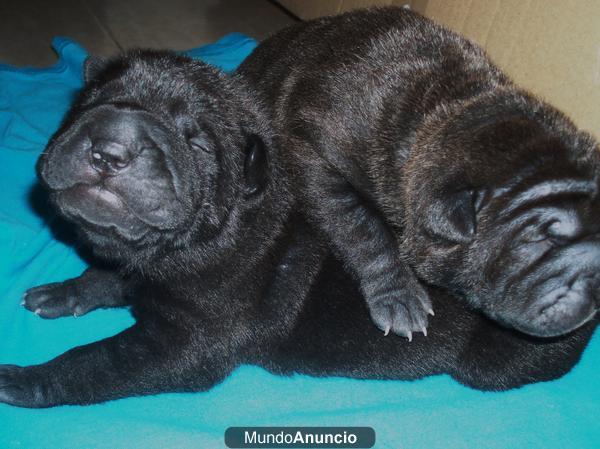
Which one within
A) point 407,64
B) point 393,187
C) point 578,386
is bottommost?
point 578,386

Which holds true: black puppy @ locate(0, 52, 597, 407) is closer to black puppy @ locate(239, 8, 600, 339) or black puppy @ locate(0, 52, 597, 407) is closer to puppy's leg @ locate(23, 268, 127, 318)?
puppy's leg @ locate(23, 268, 127, 318)

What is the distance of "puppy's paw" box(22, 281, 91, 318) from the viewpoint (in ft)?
13.9

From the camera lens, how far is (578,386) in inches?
167

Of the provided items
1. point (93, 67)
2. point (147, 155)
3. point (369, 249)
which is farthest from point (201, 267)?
point (93, 67)

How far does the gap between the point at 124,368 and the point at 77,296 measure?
95 cm

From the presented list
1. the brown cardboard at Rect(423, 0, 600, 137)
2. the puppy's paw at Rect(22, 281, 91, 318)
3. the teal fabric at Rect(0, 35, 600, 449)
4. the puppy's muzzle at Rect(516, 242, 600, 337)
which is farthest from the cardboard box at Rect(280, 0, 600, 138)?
the puppy's paw at Rect(22, 281, 91, 318)

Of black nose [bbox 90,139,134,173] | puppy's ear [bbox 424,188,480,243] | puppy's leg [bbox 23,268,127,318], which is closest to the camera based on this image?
black nose [bbox 90,139,134,173]

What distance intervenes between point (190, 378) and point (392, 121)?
1781 millimetres

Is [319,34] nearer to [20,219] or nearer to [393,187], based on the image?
[393,187]

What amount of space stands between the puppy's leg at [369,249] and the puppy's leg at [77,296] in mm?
1361

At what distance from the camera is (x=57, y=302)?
4223mm

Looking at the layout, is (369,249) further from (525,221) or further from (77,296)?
(77,296)

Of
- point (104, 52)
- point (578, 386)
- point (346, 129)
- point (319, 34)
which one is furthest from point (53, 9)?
point (578, 386)

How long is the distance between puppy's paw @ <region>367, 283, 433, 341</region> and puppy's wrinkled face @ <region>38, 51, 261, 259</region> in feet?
3.37
